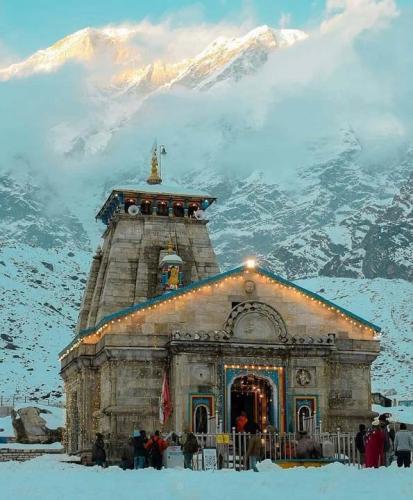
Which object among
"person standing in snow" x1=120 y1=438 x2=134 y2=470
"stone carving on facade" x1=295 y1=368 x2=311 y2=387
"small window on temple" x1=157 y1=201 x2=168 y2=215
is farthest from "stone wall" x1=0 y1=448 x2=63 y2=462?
"person standing in snow" x1=120 y1=438 x2=134 y2=470

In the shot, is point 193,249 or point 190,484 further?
point 193,249

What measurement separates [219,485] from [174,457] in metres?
→ 8.72

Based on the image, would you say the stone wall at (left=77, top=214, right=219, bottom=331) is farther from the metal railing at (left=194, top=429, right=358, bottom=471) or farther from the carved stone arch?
the metal railing at (left=194, top=429, right=358, bottom=471)

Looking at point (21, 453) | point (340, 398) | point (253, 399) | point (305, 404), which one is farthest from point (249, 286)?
point (21, 453)

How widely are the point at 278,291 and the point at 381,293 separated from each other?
3810 inches

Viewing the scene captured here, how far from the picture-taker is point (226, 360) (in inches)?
1486

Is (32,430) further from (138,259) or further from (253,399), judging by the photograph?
(253,399)

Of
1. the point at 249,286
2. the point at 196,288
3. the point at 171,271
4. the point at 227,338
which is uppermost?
the point at 171,271

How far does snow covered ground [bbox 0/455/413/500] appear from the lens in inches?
792

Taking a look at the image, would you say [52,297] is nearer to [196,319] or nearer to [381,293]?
[381,293]

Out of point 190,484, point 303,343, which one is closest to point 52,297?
point 303,343

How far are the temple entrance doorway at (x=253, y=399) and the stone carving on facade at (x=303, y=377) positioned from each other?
3.80 feet

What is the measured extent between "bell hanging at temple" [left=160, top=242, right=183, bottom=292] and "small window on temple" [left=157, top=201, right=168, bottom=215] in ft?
11.1

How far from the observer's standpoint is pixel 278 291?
1556 inches
